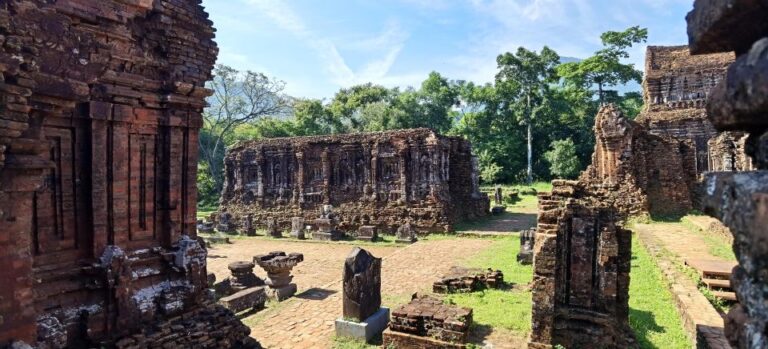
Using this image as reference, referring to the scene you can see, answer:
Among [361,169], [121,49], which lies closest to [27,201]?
[121,49]

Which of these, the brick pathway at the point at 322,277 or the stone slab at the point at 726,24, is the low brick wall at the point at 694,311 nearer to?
the stone slab at the point at 726,24

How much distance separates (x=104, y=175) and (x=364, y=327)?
4.54 m

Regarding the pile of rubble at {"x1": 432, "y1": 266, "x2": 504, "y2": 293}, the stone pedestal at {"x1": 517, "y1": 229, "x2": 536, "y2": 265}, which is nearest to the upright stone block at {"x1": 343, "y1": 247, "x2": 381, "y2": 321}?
the pile of rubble at {"x1": 432, "y1": 266, "x2": 504, "y2": 293}

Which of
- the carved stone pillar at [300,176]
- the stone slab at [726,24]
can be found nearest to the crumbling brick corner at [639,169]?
the carved stone pillar at [300,176]

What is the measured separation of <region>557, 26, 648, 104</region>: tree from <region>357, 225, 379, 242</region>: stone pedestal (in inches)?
1080

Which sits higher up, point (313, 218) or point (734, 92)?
point (734, 92)

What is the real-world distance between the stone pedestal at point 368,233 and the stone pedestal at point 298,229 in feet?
9.08


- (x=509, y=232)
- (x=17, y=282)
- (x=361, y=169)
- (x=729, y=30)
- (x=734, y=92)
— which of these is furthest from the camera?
(x=361, y=169)

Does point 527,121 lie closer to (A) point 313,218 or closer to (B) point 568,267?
(A) point 313,218

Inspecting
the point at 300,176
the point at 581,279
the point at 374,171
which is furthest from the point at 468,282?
the point at 300,176

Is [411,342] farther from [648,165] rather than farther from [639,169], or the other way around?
[648,165]

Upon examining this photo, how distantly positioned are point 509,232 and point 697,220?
20.6 ft

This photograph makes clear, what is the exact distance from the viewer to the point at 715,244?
11.3 meters

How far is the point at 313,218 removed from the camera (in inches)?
882
